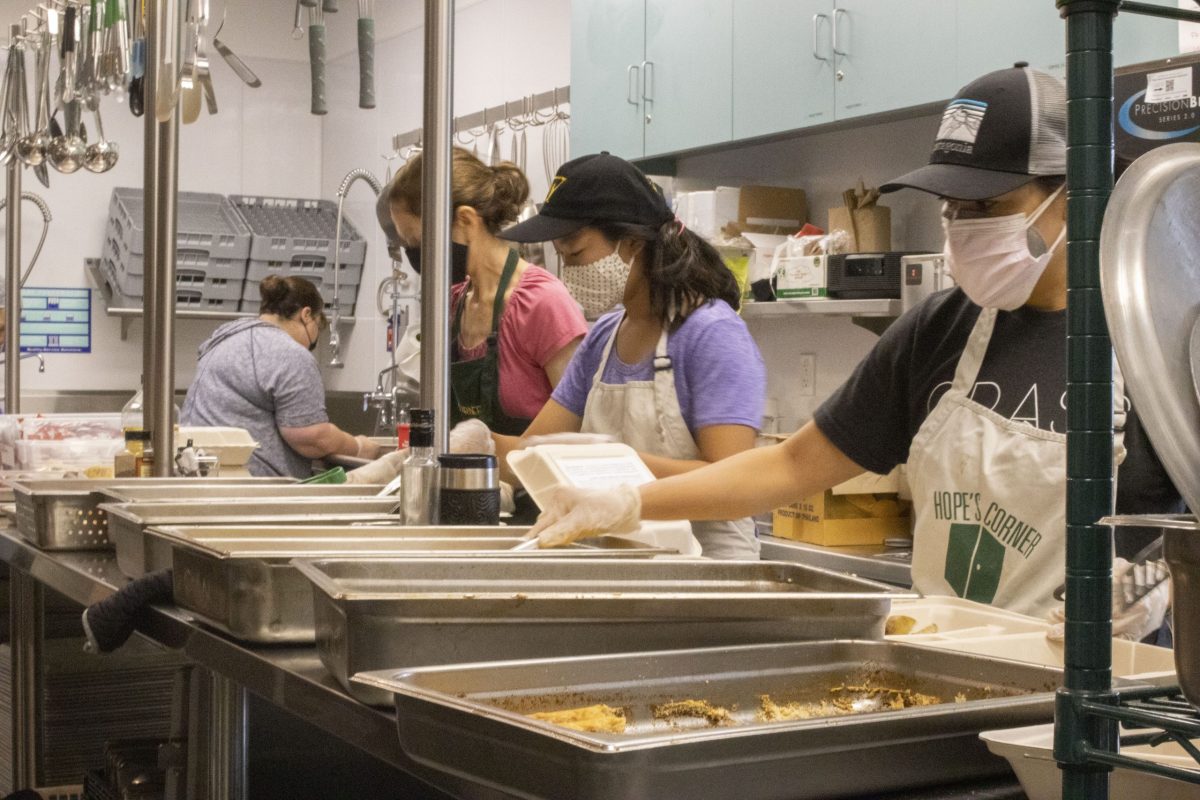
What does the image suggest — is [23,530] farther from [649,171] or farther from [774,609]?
[649,171]

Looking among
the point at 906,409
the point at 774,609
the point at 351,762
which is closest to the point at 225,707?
the point at 351,762

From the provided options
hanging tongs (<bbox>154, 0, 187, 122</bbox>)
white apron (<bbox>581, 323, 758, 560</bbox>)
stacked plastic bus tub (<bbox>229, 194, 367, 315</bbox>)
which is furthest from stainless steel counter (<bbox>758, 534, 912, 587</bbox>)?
stacked plastic bus tub (<bbox>229, 194, 367, 315</bbox>)

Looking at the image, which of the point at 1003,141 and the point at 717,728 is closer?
the point at 717,728

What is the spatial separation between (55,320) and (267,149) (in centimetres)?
147

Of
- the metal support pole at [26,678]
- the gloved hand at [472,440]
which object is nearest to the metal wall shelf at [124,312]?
the metal support pole at [26,678]

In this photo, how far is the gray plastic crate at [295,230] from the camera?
7.35 meters

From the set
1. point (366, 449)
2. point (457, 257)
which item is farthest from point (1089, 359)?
point (366, 449)

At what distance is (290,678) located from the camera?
4.42 ft

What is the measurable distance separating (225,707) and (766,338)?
3394mm

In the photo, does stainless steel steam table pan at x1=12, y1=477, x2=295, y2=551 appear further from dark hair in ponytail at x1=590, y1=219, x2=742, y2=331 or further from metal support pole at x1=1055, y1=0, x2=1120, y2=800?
metal support pole at x1=1055, y1=0, x2=1120, y2=800

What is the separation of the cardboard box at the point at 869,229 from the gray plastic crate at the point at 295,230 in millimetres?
3882

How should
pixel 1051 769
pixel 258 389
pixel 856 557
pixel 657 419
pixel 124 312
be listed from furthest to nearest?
pixel 124 312
pixel 258 389
pixel 856 557
pixel 657 419
pixel 1051 769

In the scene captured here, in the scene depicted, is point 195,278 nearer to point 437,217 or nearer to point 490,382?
point 490,382

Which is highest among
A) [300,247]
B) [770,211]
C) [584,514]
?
[300,247]
